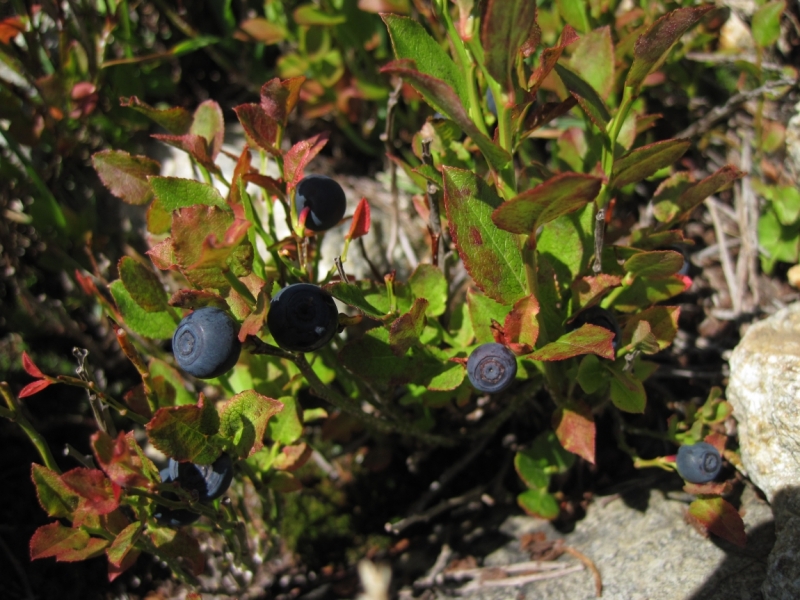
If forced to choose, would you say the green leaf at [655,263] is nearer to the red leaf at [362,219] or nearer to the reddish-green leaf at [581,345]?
the reddish-green leaf at [581,345]

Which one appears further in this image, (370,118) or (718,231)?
(370,118)

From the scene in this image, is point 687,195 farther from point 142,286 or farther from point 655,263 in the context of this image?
point 142,286

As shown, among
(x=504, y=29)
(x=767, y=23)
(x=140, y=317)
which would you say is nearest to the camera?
(x=504, y=29)

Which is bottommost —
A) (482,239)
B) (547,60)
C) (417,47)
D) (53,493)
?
(53,493)

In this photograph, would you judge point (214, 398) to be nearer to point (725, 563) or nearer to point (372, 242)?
point (372, 242)

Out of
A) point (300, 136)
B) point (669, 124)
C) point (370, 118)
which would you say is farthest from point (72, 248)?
point (669, 124)

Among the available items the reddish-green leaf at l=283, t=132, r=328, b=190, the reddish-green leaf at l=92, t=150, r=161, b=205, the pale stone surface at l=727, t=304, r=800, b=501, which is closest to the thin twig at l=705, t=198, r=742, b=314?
the pale stone surface at l=727, t=304, r=800, b=501

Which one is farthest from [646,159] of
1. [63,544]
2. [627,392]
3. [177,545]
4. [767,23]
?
[63,544]
